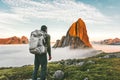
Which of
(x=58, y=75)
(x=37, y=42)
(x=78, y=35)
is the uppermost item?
(x=78, y=35)

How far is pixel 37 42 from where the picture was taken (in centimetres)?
2703

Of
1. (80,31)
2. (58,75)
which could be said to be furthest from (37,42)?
(80,31)

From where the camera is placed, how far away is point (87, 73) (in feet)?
124

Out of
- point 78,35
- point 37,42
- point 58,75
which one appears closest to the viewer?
point 37,42

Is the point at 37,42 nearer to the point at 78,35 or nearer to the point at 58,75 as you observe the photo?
the point at 58,75

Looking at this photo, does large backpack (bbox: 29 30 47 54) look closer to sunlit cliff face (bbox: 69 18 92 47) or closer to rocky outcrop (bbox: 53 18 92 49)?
rocky outcrop (bbox: 53 18 92 49)

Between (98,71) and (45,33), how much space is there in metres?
13.0

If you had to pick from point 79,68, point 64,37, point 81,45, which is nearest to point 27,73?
point 79,68

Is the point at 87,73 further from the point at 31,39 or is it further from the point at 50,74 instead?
the point at 31,39

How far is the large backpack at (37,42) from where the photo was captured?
88.2ft

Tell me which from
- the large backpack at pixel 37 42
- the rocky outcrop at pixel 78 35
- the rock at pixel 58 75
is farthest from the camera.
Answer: the rocky outcrop at pixel 78 35

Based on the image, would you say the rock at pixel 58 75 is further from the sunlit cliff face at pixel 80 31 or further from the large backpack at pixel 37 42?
the sunlit cliff face at pixel 80 31

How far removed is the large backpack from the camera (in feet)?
88.2

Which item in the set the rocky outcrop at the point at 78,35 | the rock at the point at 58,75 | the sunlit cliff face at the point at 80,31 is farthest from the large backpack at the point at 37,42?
the sunlit cliff face at the point at 80,31
